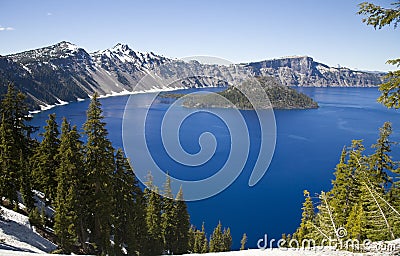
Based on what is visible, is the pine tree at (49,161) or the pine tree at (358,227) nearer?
the pine tree at (358,227)

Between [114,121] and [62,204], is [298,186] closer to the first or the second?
[62,204]

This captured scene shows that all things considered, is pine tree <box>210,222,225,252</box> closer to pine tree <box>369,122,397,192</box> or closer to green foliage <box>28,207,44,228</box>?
green foliage <box>28,207,44,228</box>

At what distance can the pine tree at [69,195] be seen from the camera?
17391 millimetres

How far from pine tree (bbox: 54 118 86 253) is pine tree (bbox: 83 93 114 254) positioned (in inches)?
21.5

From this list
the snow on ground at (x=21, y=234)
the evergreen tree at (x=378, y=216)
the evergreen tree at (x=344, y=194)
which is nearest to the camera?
the evergreen tree at (x=378, y=216)

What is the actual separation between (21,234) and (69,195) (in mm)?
3305

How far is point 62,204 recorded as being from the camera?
17578 mm

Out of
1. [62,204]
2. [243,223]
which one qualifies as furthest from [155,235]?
[243,223]

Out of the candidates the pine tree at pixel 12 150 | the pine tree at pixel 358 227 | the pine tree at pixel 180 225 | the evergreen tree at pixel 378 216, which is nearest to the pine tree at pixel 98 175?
the pine tree at pixel 12 150

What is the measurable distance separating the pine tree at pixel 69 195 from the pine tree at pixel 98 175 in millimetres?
547

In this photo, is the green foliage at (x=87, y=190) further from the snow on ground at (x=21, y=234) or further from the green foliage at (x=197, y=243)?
the green foliage at (x=197, y=243)

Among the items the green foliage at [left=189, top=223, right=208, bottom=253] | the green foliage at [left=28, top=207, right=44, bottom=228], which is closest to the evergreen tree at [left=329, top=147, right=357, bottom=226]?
the green foliage at [left=28, top=207, right=44, bottom=228]

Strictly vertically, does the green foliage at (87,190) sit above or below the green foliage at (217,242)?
→ above

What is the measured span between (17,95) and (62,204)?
34.6ft
